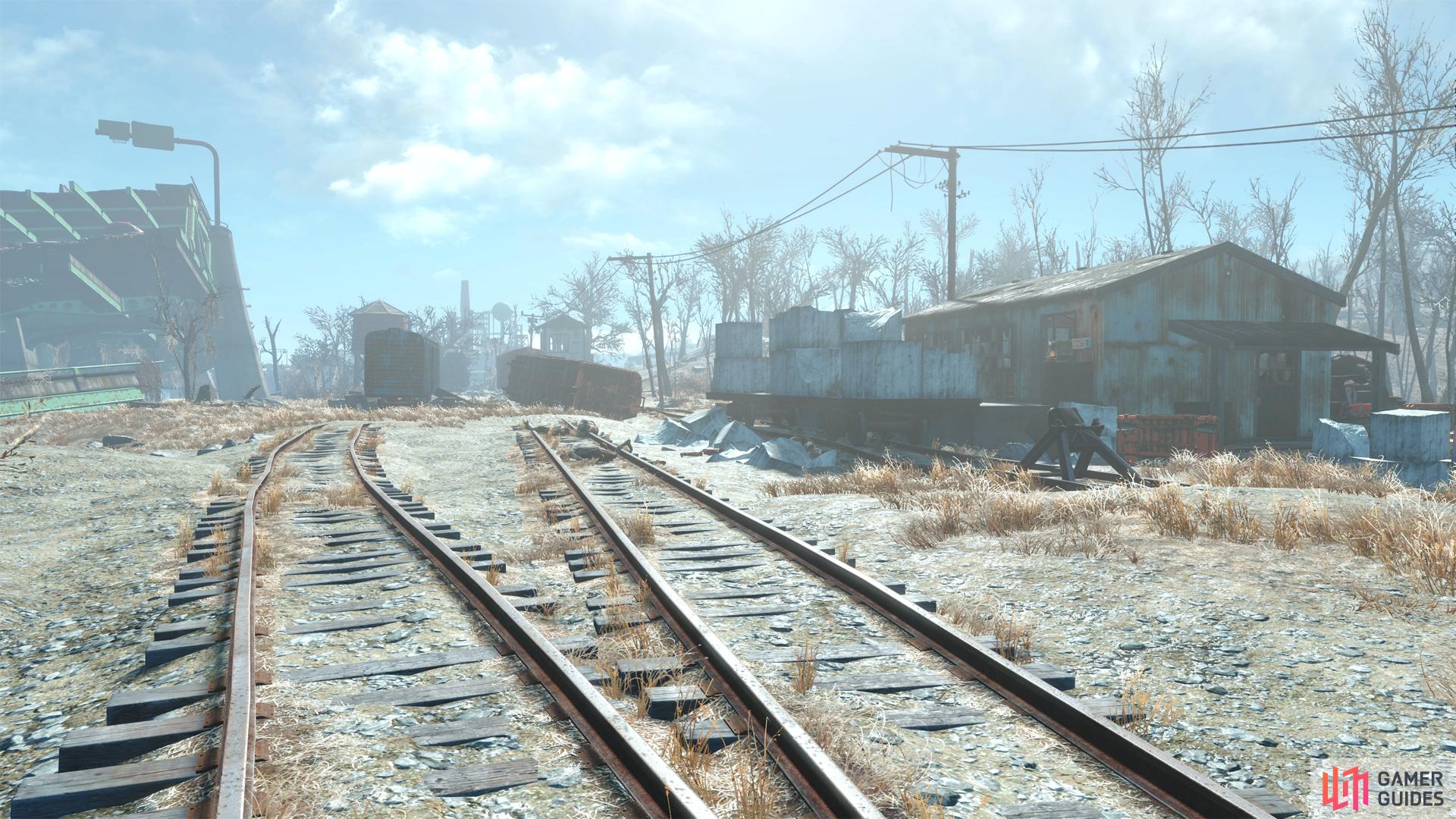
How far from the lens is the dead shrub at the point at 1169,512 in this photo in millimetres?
6703

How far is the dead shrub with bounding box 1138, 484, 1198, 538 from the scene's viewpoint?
264 inches

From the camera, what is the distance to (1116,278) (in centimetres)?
2012

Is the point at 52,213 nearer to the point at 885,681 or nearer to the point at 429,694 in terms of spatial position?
the point at 429,694

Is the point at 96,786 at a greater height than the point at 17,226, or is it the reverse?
the point at 17,226

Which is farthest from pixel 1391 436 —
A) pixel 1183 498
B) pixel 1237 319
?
pixel 1237 319

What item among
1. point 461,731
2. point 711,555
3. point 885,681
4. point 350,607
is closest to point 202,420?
point 350,607

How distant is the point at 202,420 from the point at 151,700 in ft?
88.6

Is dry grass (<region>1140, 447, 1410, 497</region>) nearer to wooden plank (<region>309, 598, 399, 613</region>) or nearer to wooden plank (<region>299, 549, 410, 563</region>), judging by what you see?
wooden plank (<region>299, 549, 410, 563</region>)

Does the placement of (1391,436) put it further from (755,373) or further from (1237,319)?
→ (755,373)

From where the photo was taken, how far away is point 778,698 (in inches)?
139

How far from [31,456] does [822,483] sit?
11.2m

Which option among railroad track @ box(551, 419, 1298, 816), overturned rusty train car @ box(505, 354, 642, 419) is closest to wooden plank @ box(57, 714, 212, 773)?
railroad track @ box(551, 419, 1298, 816)

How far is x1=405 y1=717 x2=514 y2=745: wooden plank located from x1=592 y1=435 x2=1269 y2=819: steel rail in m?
2.07

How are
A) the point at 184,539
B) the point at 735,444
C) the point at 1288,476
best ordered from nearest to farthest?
the point at 184,539 → the point at 1288,476 → the point at 735,444
